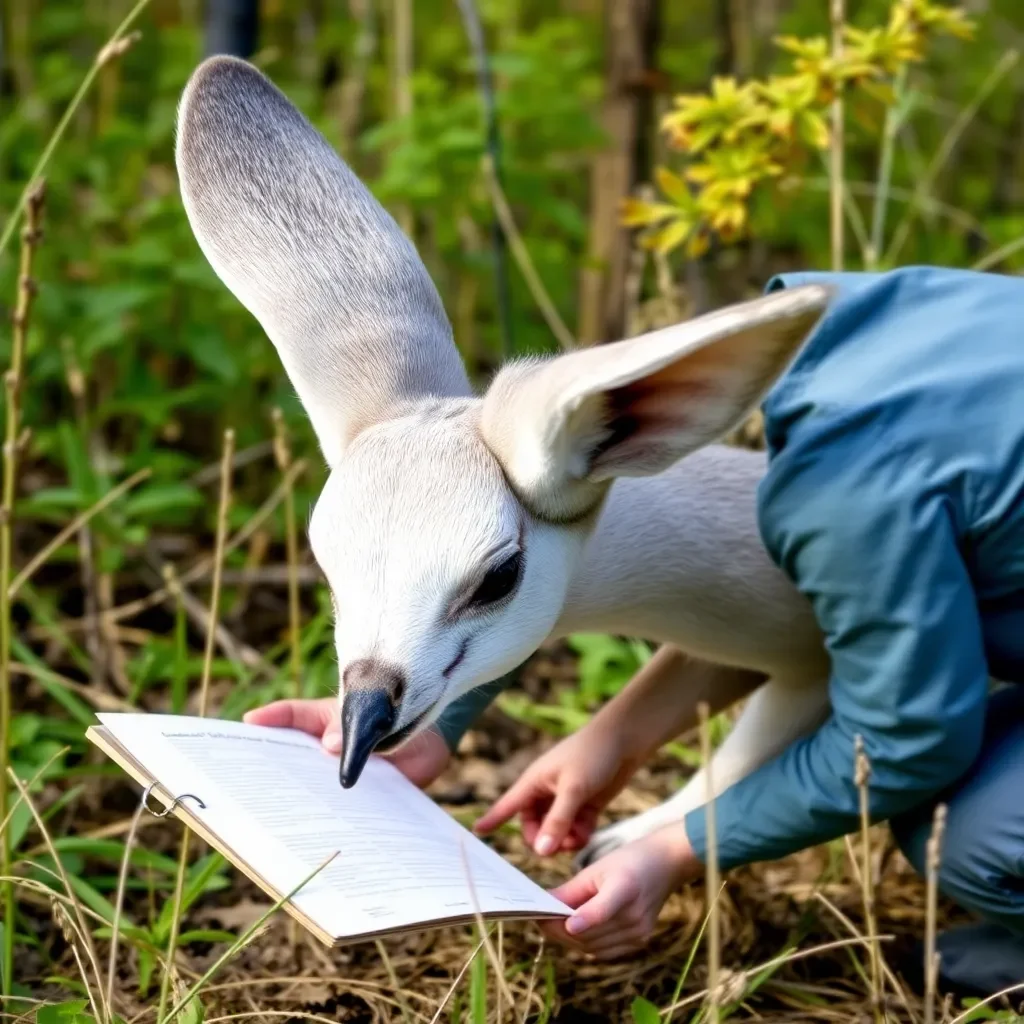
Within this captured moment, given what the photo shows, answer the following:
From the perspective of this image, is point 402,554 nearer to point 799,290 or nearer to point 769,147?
point 799,290

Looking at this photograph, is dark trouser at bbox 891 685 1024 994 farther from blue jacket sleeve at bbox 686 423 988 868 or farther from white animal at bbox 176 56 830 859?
white animal at bbox 176 56 830 859

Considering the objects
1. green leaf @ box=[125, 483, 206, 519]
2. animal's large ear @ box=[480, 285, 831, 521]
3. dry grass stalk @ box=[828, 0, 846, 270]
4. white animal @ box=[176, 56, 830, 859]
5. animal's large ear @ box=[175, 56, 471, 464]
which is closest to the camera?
animal's large ear @ box=[480, 285, 831, 521]

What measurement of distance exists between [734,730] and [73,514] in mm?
1530

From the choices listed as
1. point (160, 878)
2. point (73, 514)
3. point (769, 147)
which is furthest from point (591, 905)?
point (73, 514)

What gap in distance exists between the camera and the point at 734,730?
2270mm

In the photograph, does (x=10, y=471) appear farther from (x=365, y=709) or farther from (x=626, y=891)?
(x=626, y=891)

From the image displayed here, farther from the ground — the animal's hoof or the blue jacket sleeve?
the blue jacket sleeve

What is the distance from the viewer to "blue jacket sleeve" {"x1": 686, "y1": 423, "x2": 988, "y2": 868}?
1.80 m

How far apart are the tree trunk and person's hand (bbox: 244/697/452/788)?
1555 mm

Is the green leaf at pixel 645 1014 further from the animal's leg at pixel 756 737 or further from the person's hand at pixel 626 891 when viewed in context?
the animal's leg at pixel 756 737

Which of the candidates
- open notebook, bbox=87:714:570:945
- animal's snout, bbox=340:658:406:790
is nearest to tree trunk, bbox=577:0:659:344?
open notebook, bbox=87:714:570:945

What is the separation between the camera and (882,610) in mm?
1812

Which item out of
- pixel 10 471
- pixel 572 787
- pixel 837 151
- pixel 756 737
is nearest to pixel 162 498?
pixel 10 471

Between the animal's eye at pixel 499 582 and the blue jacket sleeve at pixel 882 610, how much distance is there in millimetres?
367
